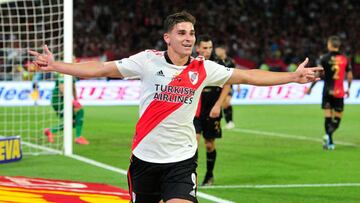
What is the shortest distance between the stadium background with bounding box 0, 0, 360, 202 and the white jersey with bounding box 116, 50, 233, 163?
340cm

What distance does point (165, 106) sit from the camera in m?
6.41

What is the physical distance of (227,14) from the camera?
45.3 meters

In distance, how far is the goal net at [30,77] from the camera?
51.4ft

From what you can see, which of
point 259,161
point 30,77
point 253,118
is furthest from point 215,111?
point 30,77

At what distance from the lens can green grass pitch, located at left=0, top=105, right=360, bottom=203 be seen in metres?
10.4

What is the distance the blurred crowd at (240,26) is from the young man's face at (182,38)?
101 ft

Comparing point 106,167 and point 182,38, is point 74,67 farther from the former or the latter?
point 106,167

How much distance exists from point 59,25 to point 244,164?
14.8ft

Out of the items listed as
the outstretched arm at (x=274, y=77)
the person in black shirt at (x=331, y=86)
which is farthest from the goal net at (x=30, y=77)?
the outstretched arm at (x=274, y=77)

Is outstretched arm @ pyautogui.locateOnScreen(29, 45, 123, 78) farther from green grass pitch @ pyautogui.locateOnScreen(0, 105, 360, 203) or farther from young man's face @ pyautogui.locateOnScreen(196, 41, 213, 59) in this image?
young man's face @ pyautogui.locateOnScreen(196, 41, 213, 59)

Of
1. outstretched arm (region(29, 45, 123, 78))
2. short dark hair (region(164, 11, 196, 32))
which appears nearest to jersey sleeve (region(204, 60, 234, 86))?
short dark hair (region(164, 11, 196, 32))

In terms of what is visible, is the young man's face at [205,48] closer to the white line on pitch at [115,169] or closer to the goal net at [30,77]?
the white line on pitch at [115,169]

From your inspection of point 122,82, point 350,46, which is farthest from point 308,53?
point 122,82

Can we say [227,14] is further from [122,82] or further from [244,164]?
[244,164]
